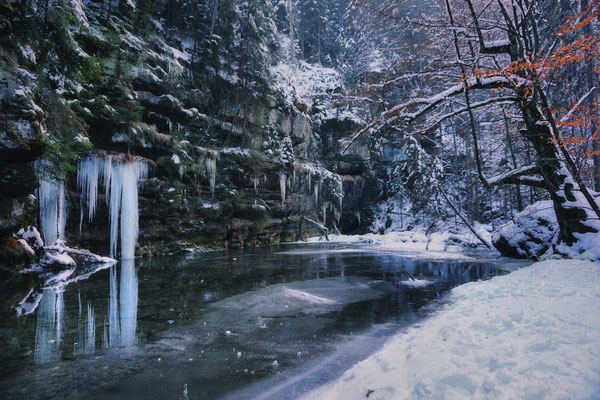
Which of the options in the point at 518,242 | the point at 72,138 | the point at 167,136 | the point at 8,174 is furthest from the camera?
the point at 167,136

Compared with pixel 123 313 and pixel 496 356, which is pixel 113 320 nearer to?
pixel 123 313

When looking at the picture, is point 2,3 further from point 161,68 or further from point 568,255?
point 568,255

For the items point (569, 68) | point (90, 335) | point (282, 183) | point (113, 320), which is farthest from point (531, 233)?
point (282, 183)

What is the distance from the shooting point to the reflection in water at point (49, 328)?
9.92 ft

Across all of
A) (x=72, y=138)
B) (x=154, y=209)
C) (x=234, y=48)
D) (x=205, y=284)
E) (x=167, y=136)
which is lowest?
(x=205, y=284)

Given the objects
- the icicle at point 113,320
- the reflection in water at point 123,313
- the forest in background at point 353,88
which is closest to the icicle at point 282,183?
the forest in background at point 353,88

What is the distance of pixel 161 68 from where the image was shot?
16438 millimetres

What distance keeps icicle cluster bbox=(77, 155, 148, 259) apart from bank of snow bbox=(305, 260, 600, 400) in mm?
12843

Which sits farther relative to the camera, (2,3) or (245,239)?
(245,239)

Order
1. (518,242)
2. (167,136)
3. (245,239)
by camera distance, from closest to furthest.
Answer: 1. (518,242)
2. (167,136)
3. (245,239)

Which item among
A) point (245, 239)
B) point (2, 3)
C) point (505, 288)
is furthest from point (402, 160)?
point (2, 3)

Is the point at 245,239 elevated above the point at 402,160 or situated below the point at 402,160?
below

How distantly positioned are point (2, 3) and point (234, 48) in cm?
1520

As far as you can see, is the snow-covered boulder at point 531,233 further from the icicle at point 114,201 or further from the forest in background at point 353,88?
the icicle at point 114,201
